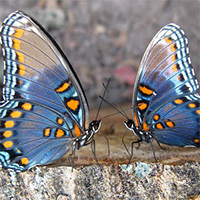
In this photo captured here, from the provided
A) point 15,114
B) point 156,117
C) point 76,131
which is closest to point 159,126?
point 156,117

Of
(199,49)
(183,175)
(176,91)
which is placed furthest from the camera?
(199,49)

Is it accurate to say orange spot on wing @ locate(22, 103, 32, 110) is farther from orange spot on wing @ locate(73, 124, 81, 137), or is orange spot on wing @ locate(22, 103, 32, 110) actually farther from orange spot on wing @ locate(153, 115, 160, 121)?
orange spot on wing @ locate(153, 115, 160, 121)

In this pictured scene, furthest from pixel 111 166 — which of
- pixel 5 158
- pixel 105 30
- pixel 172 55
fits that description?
pixel 105 30

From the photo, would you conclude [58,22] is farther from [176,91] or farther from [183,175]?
[183,175]

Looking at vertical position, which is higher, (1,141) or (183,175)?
(1,141)

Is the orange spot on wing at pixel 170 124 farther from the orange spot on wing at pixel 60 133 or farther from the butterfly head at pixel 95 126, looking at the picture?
the orange spot on wing at pixel 60 133

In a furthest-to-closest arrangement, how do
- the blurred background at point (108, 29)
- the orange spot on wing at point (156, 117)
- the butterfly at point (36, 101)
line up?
the blurred background at point (108, 29)
the orange spot on wing at point (156, 117)
the butterfly at point (36, 101)

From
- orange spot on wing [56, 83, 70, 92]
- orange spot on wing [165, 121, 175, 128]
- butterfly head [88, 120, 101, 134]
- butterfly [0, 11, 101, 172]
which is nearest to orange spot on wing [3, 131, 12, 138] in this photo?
butterfly [0, 11, 101, 172]

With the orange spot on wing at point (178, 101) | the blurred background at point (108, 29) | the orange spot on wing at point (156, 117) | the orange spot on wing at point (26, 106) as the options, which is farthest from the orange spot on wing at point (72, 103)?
the blurred background at point (108, 29)
